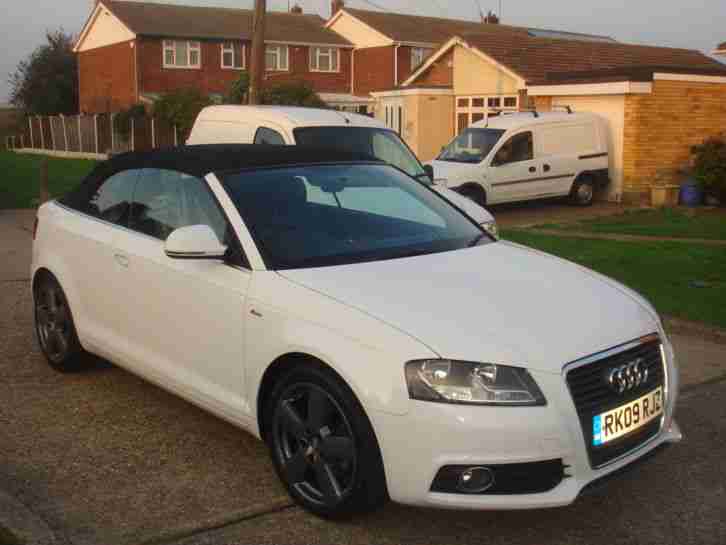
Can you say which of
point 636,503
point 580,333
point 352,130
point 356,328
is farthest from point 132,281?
point 352,130

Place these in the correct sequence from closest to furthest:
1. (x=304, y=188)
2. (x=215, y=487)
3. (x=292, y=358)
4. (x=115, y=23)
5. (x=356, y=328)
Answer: (x=356, y=328)
(x=292, y=358)
(x=215, y=487)
(x=304, y=188)
(x=115, y=23)

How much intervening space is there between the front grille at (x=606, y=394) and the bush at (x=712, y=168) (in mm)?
16180

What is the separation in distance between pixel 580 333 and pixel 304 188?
1.83 meters

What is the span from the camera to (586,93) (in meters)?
20.9

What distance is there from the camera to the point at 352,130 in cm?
1091

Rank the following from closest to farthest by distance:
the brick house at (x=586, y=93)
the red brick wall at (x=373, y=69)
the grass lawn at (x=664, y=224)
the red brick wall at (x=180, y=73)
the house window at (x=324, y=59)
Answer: the grass lawn at (x=664, y=224)
the brick house at (x=586, y=93)
the red brick wall at (x=180, y=73)
the red brick wall at (x=373, y=69)
the house window at (x=324, y=59)

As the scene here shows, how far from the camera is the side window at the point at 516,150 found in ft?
60.2

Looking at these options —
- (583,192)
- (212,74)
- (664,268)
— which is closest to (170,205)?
(664,268)

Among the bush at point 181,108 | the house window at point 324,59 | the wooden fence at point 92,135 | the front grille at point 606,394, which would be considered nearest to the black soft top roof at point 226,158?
the front grille at point 606,394

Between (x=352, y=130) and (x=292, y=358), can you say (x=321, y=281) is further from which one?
(x=352, y=130)

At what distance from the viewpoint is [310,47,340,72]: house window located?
49156mm

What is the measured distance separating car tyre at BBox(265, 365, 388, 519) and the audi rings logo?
1.02 m

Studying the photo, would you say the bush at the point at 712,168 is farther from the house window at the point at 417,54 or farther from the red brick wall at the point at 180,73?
the red brick wall at the point at 180,73

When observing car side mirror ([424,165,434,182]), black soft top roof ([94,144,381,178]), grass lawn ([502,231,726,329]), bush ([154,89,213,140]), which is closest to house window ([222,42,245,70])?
bush ([154,89,213,140])
